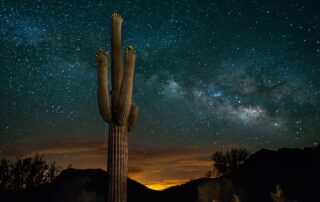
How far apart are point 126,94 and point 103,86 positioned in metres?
0.82

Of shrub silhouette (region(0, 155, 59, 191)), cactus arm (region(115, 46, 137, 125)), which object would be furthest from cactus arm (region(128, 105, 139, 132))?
shrub silhouette (region(0, 155, 59, 191))

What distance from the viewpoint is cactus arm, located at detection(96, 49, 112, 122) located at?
1145cm

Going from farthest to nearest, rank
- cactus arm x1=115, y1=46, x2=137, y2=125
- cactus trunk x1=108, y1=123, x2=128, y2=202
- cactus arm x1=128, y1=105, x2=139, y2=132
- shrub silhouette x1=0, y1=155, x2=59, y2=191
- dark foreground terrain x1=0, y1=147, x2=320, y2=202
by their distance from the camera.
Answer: shrub silhouette x1=0, y1=155, x2=59, y2=191 → dark foreground terrain x1=0, y1=147, x2=320, y2=202 → cactus arm x1=128, y1=105, x2=139, y2=132 → cactus arm x1=115, y1=46, x2=137, y2=125 → cactus trunk x1=108, y1=123, x2=128, y2=202

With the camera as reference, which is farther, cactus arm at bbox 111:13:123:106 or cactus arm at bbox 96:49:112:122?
cactus arm at bbox 111:13:123:106

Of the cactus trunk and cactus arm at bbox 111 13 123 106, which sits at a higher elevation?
cactus arm at bbox 111 13 123 106

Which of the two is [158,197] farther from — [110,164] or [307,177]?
[110,164]

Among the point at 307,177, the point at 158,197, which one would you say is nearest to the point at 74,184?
the point at 158,197

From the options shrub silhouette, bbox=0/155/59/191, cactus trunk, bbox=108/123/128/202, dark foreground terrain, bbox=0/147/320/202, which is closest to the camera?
cactus trunk, bbox=108/123/128/202

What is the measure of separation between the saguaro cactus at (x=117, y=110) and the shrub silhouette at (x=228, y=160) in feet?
87.8

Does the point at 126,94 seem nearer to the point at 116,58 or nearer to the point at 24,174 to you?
the point at 116,58

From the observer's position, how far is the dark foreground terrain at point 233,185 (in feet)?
72.8

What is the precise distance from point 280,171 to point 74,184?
17.2 meters

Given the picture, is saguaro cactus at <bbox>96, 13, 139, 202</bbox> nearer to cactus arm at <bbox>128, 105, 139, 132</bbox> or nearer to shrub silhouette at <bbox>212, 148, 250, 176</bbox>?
cactus arm at <bbox>128, 105, 139, 132</bbox>

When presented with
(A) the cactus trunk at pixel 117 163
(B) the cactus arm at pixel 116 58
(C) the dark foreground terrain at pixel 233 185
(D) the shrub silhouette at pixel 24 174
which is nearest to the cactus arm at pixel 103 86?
(B) the cactus arm at pixel 116 58
